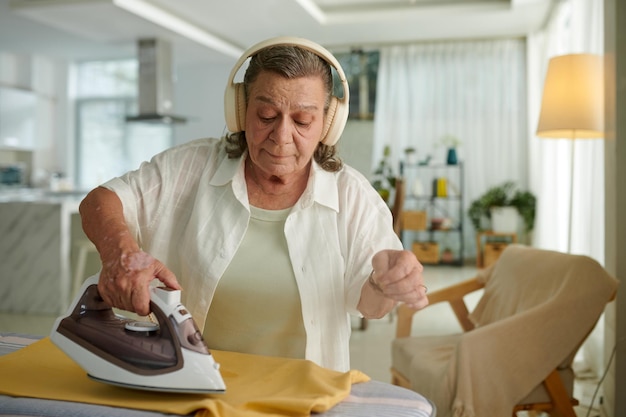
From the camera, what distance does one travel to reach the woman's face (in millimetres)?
1211

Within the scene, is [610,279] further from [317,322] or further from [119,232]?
[119,232]

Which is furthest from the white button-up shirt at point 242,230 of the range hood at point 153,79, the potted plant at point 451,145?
the potted plant at point 451,145

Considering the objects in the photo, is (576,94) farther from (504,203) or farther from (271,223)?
(504,203)

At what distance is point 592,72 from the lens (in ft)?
8.88

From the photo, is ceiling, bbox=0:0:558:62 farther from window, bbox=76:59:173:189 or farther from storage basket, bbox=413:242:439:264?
storage basket, bbox=413:242:439:264

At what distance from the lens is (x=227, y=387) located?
3.04 ft

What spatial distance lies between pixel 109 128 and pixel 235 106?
7.72m

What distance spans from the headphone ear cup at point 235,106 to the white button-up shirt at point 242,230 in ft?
0.27

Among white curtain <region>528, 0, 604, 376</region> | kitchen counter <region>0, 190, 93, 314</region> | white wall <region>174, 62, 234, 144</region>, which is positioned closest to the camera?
white curtain <region>528, 0, 604, 376</region>

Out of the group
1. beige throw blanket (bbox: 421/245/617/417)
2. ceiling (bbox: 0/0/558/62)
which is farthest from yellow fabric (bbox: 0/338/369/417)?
ceiling (bbox: 0/0/558/62)

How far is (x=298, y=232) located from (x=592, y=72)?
2008mm

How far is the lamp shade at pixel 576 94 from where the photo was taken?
8.88 feet

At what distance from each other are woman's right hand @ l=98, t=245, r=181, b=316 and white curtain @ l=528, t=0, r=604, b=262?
2.59 m

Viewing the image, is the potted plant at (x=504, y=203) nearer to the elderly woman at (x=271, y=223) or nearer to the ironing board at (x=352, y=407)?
the elderly woman at (x=271, y=223)
